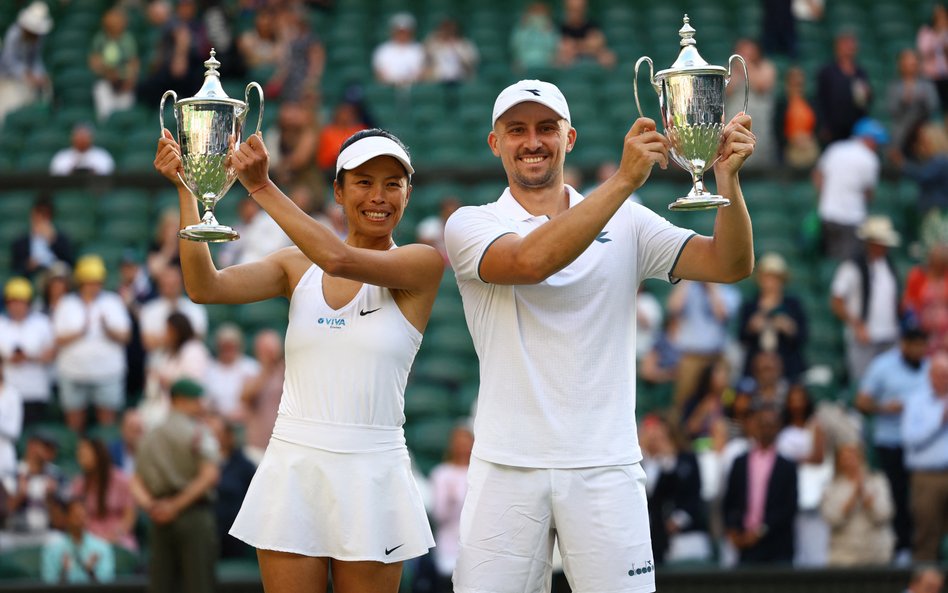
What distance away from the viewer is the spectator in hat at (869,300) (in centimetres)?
1082

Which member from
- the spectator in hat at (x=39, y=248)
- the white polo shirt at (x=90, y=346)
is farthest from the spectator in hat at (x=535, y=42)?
the white polo shirt at (x=90, y=346)

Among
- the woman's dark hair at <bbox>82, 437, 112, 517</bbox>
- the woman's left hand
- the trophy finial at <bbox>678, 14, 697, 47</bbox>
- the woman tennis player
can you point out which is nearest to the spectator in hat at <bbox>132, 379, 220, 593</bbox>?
the woman's dark hair at <bbox>82, 437, 112, 517</bbox>

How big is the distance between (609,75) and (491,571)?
10.4 metres

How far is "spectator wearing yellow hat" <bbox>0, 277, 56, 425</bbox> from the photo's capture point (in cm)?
1034

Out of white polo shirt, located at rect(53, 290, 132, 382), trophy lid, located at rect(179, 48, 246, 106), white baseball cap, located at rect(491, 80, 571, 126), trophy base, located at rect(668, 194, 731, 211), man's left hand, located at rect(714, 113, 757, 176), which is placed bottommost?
white polo shirt, located at rect(53, 290, 132, 382)

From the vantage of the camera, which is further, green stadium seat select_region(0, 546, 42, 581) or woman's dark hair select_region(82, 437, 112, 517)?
woman's dark hair select_region(82, 437, 112, 517)

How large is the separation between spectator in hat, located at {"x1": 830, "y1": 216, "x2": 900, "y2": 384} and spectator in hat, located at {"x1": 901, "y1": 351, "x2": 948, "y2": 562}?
4.61 feet

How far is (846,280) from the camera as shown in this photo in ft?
35.9

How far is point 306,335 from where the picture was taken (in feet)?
14.0

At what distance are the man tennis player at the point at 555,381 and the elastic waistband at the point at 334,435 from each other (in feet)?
0.90

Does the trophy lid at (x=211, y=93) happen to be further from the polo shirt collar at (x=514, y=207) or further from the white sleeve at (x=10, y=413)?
the white sleeve at (x=10, y=413)

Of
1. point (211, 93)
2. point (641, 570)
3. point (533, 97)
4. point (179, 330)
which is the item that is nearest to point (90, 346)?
point (179, 330)

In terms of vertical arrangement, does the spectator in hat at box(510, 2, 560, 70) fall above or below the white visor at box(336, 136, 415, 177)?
above

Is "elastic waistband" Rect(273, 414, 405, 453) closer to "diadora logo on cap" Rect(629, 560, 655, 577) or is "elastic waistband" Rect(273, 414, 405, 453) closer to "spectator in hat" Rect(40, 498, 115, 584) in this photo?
"diadora logo on cap" Rect(629, 560, 655, 577)
